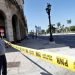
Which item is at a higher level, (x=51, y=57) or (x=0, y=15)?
(x=0, y=15)

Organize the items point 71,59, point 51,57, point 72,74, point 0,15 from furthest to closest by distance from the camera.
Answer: point 0,15, point 72,74, point 51,57, point 71,59

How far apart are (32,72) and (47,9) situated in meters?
26.5

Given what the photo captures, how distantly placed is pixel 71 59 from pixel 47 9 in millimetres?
31351

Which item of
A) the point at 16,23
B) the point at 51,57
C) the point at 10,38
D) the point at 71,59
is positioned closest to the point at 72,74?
the point at 51,57

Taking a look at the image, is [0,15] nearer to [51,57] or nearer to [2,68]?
[2,68]

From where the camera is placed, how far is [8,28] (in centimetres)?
3584

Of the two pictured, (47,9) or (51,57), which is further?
(47,9)

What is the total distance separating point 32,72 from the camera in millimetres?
11070

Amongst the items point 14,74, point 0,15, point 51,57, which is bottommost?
point 14,74

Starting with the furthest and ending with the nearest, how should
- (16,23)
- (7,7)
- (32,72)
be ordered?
(16,23), (7,7), (32,72)

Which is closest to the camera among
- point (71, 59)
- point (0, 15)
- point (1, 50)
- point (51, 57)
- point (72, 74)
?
point (71, 59)

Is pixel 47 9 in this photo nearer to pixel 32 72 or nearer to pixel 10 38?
pixel 10 38

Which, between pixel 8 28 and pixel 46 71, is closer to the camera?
pixel 46 71

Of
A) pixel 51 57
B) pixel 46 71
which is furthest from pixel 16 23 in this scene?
pixel 51 57
